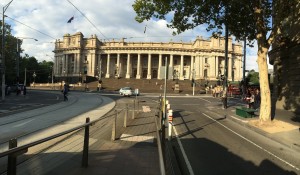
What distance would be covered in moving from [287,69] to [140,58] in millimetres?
106968

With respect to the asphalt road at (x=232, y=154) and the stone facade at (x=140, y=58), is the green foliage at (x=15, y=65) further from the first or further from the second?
the asphalt road at (x=232, y=154)

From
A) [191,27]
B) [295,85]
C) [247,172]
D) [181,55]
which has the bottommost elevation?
[247,172]

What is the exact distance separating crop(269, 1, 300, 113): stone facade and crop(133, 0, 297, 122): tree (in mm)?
3186

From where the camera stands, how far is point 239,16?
845 inches

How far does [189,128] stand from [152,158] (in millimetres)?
8305

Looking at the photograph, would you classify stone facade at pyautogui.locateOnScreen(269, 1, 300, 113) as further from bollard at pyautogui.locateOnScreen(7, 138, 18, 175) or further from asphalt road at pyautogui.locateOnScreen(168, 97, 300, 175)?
bollard at pyautogui.locateOnScreen(7, 138, 18, 175)

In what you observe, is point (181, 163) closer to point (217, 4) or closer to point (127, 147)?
point (127, 147)

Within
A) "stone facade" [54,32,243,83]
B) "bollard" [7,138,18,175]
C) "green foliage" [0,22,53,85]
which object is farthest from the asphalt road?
"stone facade" [54,32,243,83]

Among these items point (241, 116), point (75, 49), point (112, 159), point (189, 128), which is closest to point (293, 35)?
point (241, 116)

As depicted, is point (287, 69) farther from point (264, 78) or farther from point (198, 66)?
point (198, 66)

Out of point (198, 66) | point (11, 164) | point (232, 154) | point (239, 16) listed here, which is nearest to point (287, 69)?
point (239, 16)

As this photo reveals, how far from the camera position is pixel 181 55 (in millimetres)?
130250

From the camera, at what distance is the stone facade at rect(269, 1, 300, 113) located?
2583 centimetres

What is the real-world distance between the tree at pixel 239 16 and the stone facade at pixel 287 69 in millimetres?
3186
